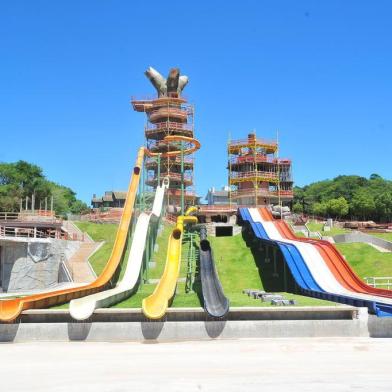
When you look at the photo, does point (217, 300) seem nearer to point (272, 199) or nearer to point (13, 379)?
point (13, 379)

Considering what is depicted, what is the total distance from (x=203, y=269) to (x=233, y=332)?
8820mm

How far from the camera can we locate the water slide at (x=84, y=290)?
55.3 ft

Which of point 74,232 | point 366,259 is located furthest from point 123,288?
point 74,232

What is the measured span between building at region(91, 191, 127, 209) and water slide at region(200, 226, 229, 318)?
2688 inches

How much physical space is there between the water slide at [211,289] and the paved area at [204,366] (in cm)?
117

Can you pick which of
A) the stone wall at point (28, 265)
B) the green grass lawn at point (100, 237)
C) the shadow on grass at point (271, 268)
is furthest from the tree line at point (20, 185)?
the shadow on grass at point (271, 268)

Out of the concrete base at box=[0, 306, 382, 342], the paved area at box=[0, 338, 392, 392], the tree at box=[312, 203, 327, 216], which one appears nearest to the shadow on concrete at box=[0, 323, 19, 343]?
the concrete base at box=[0, 306, 382, 342]

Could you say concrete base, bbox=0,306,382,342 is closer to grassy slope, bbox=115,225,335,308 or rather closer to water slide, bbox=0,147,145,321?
water slide, bbox=0,147,145,321

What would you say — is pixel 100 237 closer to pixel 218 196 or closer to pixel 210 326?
pixel 210 326

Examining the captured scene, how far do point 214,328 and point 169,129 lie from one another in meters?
56.8

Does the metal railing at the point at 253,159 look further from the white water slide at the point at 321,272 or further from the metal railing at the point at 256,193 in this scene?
the white water slide at the point at 321,272

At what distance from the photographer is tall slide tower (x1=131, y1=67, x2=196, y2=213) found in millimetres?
69625

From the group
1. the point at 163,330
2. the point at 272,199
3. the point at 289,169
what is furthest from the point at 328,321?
the point at 289,169

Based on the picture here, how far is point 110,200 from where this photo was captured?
104875mm
